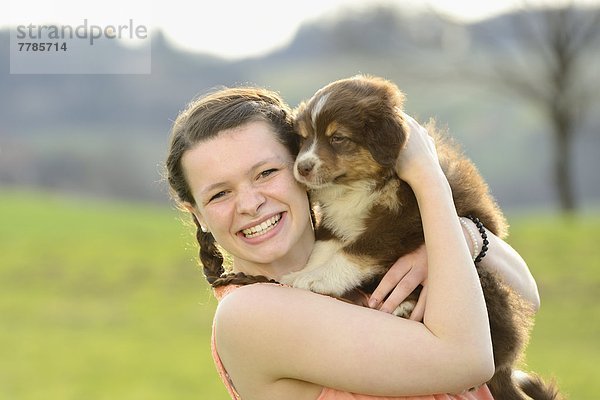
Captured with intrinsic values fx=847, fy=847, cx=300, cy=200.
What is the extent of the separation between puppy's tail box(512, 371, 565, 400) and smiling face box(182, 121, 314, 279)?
3.52 ft

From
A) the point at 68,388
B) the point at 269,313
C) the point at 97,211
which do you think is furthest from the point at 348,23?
the point at 269,313

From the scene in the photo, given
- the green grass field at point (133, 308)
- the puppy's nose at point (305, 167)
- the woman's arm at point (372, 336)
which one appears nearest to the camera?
the woman's arm at point (372, 336)

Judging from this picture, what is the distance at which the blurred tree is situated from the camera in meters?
19.9

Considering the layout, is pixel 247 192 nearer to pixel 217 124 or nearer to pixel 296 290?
pixel 217 124

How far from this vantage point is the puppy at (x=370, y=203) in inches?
123

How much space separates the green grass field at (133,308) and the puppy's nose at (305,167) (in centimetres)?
528

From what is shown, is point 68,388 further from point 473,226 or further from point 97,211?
point 97,211

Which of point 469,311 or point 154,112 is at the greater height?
point 154,112

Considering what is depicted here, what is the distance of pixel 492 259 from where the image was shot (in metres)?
3.12

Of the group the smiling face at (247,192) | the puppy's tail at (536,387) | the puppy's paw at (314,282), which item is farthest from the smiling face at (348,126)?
the puppy's tail at (536,387)

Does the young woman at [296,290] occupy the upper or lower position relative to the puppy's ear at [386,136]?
lower

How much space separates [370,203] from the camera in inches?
134

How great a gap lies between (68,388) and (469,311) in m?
7.35

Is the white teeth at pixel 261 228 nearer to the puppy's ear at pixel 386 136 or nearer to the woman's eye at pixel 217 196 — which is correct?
the woman's eye at pixel 217 196
